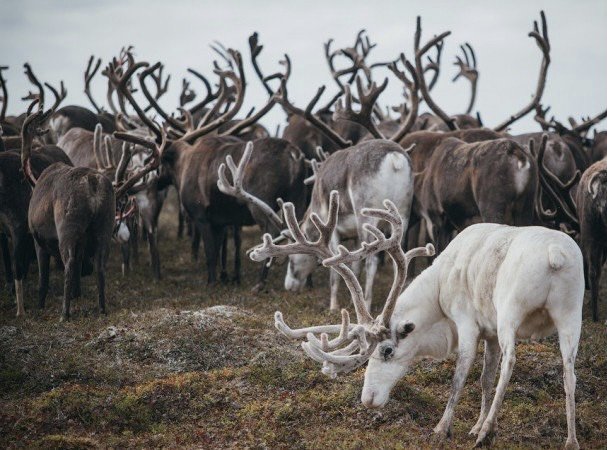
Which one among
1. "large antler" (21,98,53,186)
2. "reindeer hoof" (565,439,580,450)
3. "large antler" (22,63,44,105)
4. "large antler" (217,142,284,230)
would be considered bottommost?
"reindeer hoof" (565,439,580,450)

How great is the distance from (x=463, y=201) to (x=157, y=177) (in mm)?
5603

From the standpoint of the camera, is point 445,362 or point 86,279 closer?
point 445,362

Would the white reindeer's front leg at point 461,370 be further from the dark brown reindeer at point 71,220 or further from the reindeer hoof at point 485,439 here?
the dark brown reindeer at point 71,220

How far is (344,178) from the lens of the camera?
11.8 m

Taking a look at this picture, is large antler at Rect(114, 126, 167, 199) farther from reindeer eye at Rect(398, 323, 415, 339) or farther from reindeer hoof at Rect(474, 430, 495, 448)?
reindeer hoof at Rect(474, 430, 495, 448)

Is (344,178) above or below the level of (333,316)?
above

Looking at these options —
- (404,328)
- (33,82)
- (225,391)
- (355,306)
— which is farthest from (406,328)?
(33,82)

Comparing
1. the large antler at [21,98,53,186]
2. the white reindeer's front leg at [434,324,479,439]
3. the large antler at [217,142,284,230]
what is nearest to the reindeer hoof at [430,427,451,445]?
the white reindeer's front leg at [434,324,479,439]

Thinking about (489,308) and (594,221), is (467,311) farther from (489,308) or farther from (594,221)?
(594,221)

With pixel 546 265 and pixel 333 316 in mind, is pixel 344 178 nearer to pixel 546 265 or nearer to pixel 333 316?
pixel 333 316

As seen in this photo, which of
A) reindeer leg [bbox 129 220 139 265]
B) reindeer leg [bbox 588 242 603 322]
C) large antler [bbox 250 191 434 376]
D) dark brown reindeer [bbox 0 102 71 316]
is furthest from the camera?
reindeer leg [bbox 129 220 139 265]

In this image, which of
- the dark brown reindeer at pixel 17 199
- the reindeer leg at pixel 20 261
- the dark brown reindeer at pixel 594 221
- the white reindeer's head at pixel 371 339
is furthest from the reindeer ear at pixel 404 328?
the dark brown reindeer at pixel 17 199

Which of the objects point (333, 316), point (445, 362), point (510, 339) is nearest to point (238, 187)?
point (333, 316)

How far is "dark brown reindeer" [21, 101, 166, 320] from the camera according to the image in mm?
11094
